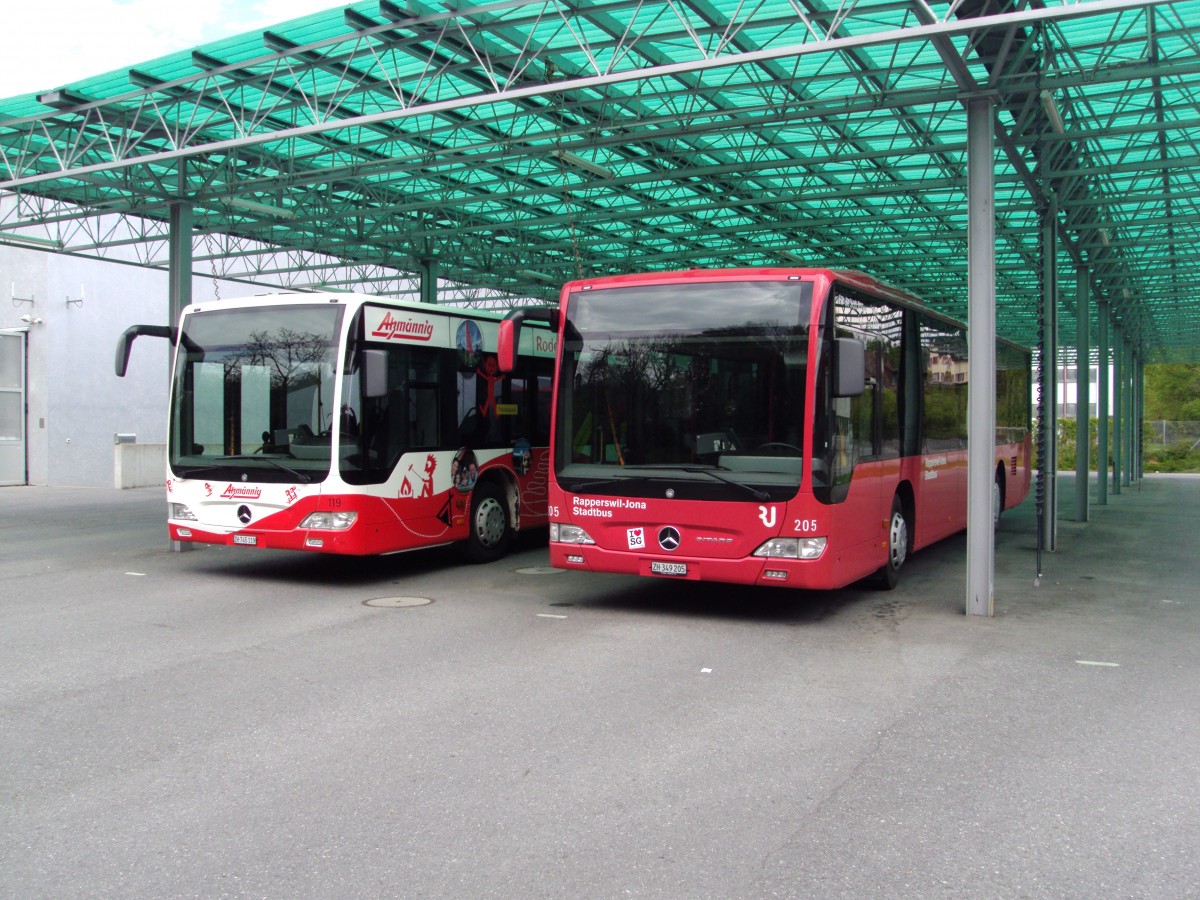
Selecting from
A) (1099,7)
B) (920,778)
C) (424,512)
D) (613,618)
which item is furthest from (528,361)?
(920,778)

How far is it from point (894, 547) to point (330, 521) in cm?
592

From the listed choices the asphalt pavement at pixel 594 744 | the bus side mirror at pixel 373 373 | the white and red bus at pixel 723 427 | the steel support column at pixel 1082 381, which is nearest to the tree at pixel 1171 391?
the steel support column at pixel 1082 381

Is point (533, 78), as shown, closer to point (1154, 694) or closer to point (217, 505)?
point (217, 505)

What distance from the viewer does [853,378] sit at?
906cm

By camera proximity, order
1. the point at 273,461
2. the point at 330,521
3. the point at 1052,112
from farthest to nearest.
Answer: the point at 1052,112
the point at 273,461
the point at 330,521

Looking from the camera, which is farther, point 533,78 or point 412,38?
point 533,78

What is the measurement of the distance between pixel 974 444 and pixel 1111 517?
13.8 metres

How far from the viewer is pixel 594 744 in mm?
5910

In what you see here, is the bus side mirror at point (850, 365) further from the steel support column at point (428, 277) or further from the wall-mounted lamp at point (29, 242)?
the wall-mounted lamp at point (29, 242)

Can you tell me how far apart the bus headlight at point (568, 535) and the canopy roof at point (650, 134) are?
162 inches

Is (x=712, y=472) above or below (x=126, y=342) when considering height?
below

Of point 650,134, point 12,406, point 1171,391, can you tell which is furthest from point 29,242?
point 1171,391

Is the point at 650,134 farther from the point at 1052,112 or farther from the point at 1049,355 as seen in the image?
the point at 1049,355

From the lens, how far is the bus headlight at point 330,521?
11.2 m
